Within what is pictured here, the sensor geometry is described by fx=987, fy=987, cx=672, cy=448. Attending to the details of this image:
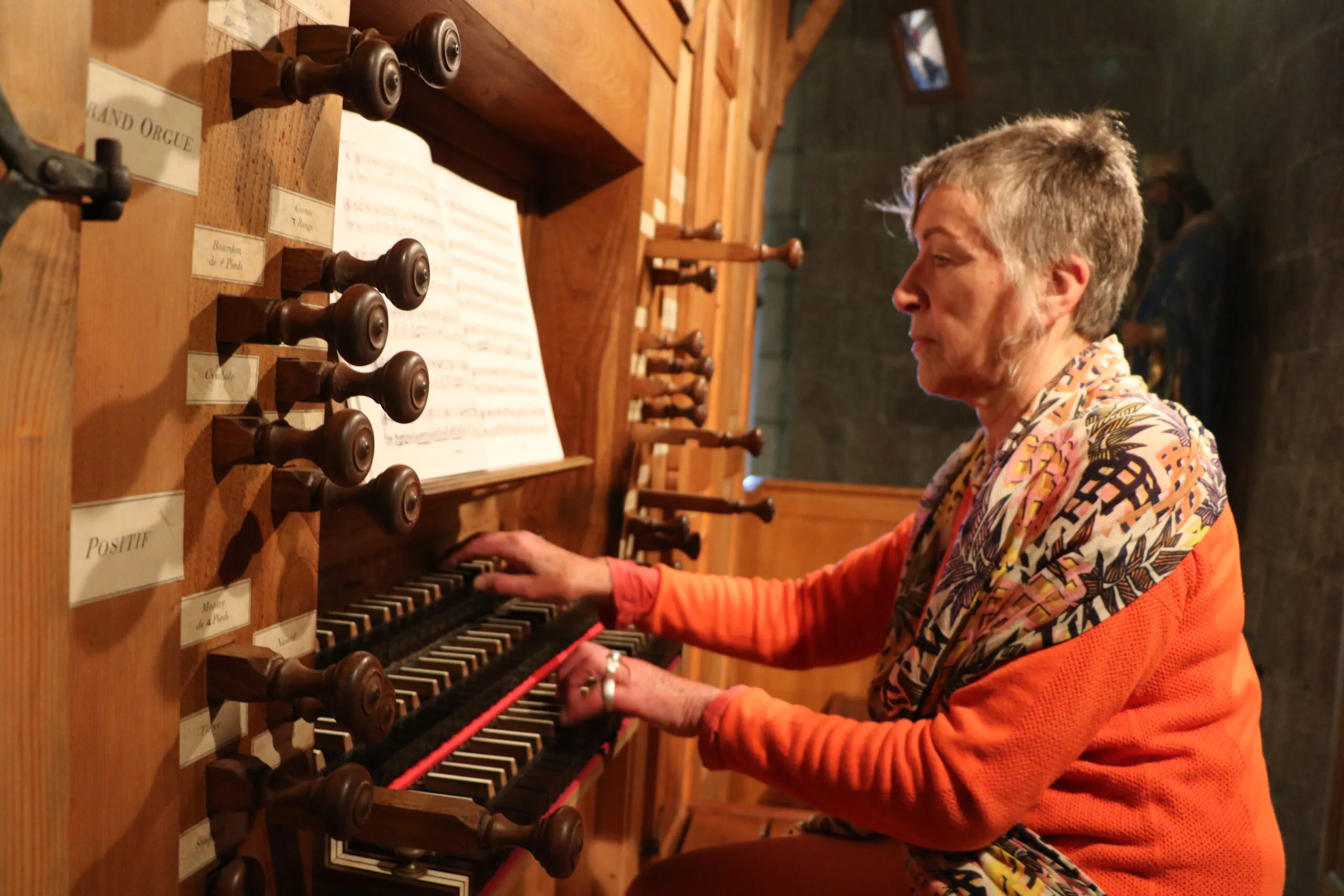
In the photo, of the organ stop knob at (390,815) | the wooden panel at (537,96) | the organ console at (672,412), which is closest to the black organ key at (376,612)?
the organ stop knob at (390,815)

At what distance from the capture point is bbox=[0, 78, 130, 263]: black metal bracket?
563 mm

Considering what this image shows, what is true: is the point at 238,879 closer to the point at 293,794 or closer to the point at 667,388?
the point at 293,794

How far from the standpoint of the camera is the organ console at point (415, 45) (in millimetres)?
854

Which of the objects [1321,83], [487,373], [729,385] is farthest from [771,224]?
[487,373]

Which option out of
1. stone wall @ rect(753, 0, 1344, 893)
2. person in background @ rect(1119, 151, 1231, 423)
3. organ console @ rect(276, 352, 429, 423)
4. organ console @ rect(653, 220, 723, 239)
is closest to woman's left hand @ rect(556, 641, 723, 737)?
organ console @ rect(276, 352, 429, 423)

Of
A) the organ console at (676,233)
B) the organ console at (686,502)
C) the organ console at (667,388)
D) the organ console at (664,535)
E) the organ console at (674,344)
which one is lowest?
the organ console at (664,535)

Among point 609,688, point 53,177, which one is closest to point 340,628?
point 609,688

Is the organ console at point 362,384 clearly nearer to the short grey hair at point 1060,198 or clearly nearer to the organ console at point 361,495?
the organ console at point 361,495

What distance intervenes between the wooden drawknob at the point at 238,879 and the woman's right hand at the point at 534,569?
0.87 m

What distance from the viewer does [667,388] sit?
239cm

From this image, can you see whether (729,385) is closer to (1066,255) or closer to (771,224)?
(1066,255)

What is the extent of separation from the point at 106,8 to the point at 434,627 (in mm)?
1059

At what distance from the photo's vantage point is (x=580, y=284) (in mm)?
2195

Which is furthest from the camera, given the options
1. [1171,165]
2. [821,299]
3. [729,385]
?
[821,299]
